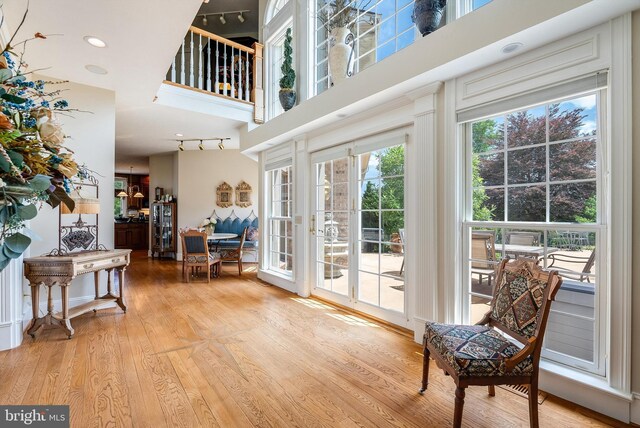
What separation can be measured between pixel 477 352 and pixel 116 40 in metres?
3.75

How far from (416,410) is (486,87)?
236 cm

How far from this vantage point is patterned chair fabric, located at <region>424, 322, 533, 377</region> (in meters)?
1.72

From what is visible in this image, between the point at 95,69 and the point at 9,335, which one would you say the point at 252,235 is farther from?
the point at 9,335

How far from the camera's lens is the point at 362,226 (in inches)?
156

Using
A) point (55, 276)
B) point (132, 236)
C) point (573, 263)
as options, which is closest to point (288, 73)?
point (55, 276)

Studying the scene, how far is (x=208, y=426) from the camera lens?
188cm

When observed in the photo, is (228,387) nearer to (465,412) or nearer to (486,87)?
(465,412)

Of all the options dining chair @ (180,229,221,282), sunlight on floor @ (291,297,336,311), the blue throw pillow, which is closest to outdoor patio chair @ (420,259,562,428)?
sunlight on floor @ (291,297,336,311)

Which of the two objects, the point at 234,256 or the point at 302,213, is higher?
the point at 302,213

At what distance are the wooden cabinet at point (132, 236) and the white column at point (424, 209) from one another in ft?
32.0

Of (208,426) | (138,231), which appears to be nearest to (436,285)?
(208,426)

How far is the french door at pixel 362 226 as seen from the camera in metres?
3.55

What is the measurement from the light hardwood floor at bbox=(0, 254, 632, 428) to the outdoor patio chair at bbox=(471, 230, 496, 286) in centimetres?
86

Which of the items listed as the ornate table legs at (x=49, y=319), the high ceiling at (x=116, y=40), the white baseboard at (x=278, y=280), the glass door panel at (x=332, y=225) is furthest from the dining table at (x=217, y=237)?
the ornate table legs at (x=49, y=319)
